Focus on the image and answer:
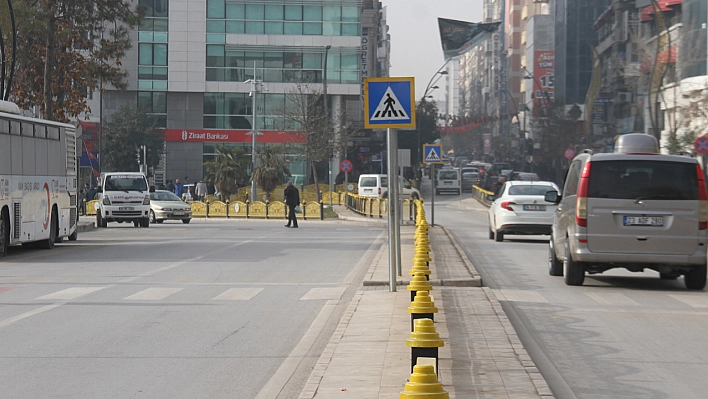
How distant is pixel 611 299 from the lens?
1327cm

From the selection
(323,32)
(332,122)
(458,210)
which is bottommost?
(458,210)

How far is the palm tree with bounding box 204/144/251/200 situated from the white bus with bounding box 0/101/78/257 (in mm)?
28123

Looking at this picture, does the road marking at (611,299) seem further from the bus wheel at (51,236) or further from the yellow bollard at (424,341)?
the bus wheel at (51,236)

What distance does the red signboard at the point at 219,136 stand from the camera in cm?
6944

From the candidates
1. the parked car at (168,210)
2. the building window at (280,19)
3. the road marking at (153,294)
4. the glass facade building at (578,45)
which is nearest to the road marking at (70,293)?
the road marking at (153,294)

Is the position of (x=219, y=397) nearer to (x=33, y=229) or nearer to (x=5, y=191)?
(x=5, y=191)

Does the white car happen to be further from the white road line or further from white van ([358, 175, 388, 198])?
white van ([358, 175, 388, 198])

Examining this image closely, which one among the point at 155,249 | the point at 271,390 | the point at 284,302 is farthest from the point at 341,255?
the point at 271,390

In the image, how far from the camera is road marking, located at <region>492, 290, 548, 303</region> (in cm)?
1310

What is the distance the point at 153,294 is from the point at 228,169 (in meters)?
41.4

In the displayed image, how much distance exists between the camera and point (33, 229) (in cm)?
2250

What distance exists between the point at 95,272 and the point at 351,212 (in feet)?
113

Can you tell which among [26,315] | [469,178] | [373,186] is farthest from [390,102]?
[469,178]

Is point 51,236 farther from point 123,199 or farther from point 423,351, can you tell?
point 423,351
